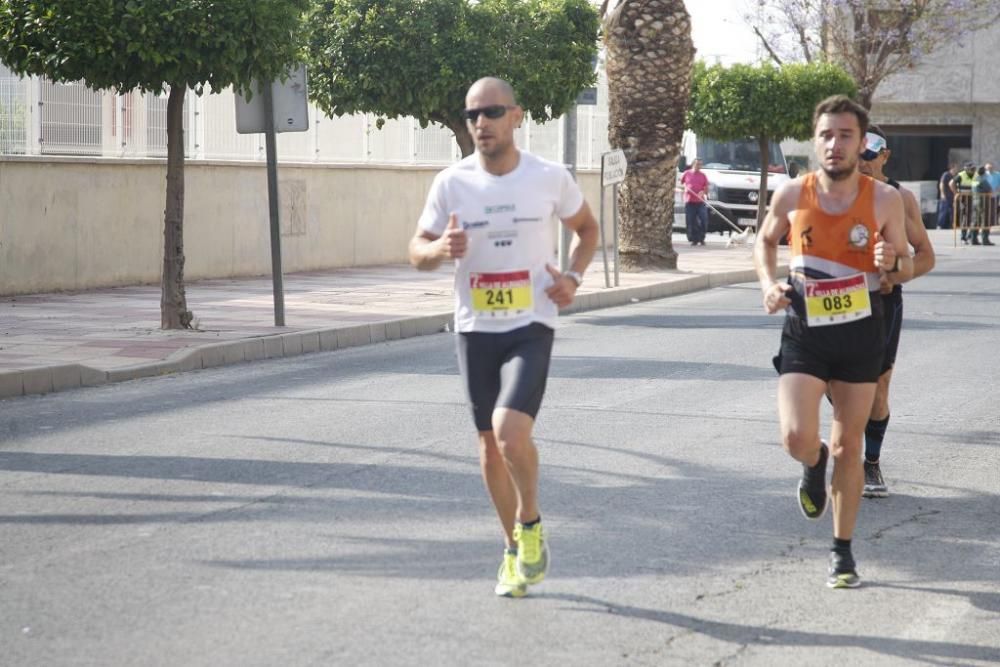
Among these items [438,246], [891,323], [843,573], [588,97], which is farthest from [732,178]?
[438,246]

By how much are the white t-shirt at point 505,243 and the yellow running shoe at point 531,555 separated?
0.70m

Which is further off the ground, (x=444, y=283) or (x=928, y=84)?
(x=928, y=84)

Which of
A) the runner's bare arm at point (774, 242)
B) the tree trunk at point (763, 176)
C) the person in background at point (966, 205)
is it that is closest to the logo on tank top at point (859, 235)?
the runner's bare arm at point (774, 242)

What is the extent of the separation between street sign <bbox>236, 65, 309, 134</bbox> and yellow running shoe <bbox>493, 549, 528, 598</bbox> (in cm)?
1048

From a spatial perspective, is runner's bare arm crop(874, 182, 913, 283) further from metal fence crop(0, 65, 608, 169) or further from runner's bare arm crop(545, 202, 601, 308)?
metal fence crop(0, 65, 608, 169)

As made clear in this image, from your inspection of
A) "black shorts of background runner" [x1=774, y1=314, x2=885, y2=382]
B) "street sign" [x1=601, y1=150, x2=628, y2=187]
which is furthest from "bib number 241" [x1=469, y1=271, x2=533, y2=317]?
"street sign" [x1=601, y1=150, x2=628, y2=187]

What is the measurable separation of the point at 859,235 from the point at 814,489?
40.3 inches

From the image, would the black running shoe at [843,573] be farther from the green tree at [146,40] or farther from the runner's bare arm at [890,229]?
the green tree at [146,40]

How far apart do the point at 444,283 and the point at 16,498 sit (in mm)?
15310

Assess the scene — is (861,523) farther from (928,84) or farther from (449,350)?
(928,84)

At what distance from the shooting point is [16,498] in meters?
7.78

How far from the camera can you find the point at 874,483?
799 cm

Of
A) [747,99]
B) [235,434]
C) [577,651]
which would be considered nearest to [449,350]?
[235,434]

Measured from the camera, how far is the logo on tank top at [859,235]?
241 inches
